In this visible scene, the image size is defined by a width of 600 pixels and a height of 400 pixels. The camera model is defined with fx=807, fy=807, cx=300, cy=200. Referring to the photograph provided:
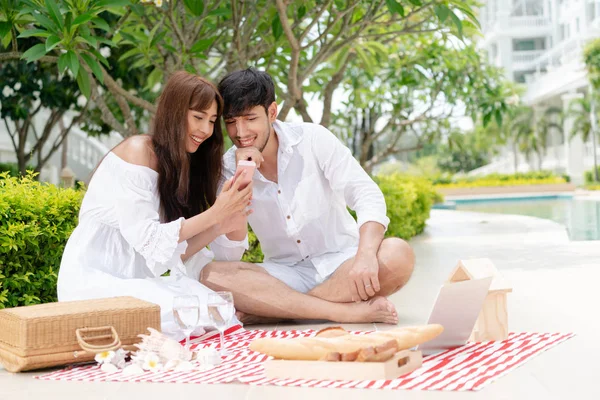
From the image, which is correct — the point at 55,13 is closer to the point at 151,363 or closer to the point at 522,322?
the point at 151,363

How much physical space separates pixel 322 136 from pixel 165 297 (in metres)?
1.13

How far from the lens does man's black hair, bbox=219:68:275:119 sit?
137 inches

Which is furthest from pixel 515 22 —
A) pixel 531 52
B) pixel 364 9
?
pixel 364 9

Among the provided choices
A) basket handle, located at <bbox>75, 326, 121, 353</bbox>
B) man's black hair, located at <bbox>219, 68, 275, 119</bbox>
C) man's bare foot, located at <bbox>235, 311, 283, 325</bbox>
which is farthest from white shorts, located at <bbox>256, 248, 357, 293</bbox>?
basket handle, located at <bbox>75, 326, 121, 353</bbox>

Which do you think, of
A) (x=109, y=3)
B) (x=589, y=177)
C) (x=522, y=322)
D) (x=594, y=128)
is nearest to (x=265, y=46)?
(x=109, y=3)

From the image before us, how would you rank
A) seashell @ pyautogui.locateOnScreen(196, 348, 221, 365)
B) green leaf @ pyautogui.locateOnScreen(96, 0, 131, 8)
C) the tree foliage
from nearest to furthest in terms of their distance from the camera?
seashell @ pyautogui.locateOnScreen(196, 348, 221, 365) → green leaf @ pyautogui.locateOnScreen(96, 0, 131, 8) → the tree foliage

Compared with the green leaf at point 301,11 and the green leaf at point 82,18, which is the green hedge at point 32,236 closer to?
the green leaf at point 82,18

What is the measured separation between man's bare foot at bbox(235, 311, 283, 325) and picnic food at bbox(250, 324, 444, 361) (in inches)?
44.2

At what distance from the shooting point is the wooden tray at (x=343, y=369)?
2.46 metres

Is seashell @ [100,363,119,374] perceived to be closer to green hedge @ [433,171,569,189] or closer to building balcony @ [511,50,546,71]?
green hedge @ [433,171,569,189]

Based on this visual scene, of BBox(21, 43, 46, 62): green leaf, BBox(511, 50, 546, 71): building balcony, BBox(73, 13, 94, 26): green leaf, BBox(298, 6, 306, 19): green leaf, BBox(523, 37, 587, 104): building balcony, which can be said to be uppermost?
BBox(511, 50, 546, 71): building balcony

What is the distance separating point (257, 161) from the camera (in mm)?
3475

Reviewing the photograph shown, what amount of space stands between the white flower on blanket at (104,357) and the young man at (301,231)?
941mm

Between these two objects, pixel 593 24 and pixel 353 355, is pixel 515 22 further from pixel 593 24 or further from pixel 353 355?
pixel 353 355
